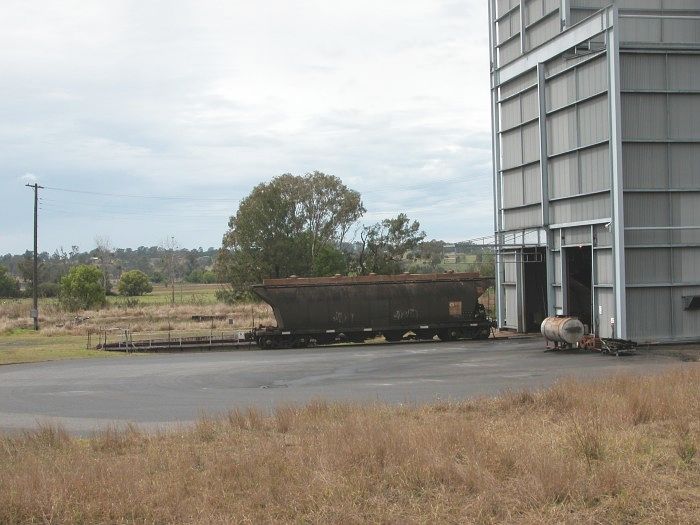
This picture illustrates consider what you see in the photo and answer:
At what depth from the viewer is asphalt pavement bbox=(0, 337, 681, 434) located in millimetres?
17781

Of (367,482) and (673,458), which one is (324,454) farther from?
(673,458)

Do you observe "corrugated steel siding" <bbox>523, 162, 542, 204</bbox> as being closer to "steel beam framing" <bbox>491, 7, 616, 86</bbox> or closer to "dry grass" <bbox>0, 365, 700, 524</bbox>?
"steel beam framing" <bbox>491, 7, 616, 86</bbox>

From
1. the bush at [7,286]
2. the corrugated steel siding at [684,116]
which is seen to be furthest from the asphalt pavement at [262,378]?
the bush at [7,286]

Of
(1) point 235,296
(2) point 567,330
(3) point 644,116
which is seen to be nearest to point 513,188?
(3) point 644,116

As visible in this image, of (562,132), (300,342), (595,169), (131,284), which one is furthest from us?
(131,284)

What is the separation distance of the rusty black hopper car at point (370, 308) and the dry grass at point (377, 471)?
2243 cm

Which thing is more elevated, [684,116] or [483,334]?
[684,116]

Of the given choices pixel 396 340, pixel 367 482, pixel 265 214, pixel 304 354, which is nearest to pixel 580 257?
pixel 396 340

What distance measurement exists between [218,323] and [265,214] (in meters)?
24.1

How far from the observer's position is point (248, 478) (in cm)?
928

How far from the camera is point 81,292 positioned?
2758 inches

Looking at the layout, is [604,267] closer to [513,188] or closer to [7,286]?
[513,188]

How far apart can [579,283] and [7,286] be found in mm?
99871

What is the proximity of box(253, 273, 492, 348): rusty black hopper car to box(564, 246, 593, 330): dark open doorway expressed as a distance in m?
4.42
